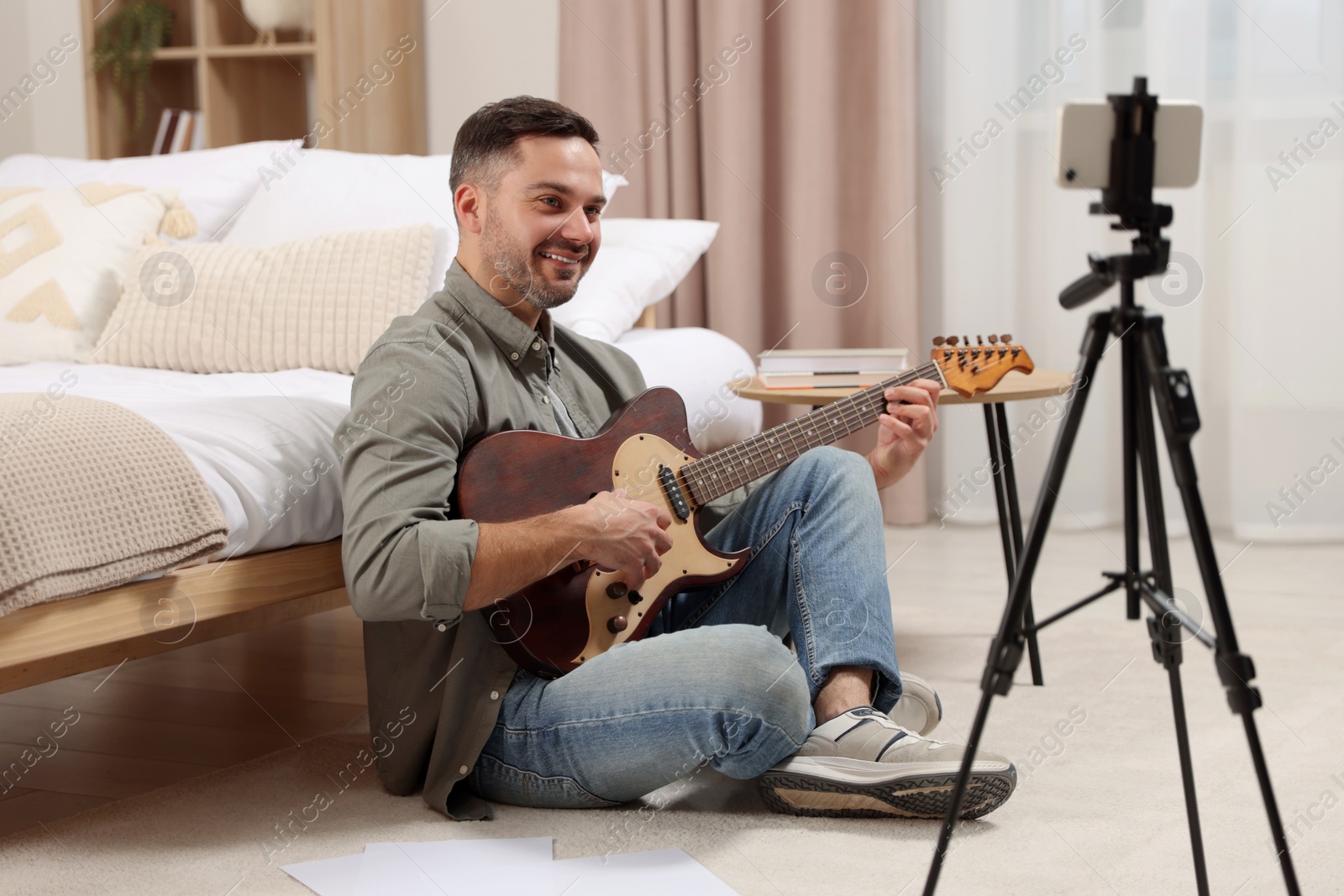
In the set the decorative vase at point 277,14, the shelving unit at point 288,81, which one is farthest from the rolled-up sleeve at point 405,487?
the decorative vase at point 277,14

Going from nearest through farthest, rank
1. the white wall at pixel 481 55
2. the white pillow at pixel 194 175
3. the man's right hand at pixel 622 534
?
1. the man's right hand at pixel 622 534
2. the white pillow at pixel 194 175
3. the white wall at pixel 481 55

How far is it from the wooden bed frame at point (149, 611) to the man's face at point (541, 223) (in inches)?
15.7

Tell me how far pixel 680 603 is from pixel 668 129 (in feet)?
5.89

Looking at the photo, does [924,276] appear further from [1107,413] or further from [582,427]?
[582,427]

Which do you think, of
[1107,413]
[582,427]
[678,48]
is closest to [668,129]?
[678,48]

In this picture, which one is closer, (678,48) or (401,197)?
(401,197)

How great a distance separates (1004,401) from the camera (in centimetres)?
179

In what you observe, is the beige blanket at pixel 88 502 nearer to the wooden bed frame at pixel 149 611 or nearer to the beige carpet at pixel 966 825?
the wooden bed frame at pixel 149 611

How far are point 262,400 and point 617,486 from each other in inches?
17.7

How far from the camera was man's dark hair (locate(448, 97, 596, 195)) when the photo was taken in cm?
141

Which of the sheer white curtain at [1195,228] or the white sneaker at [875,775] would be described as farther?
the sheer white curtain at [1195,228]

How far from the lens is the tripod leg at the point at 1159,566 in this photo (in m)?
0.95

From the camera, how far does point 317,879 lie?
1231mm

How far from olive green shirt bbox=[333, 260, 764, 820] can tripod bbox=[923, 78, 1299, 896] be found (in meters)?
Result: 0.53
